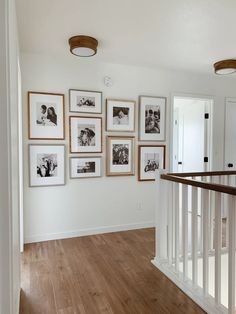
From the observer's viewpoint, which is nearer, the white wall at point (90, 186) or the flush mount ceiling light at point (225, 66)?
the white wall at point (90, 186)

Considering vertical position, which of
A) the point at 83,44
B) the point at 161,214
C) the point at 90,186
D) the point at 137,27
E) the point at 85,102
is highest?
the point at 137,27

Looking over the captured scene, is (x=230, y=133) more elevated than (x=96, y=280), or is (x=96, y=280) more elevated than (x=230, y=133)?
(x=230, y=133)

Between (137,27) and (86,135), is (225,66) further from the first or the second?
(86,135)

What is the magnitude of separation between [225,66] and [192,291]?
114 inches

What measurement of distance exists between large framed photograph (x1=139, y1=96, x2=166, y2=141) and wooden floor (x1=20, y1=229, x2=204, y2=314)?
5.20 feet

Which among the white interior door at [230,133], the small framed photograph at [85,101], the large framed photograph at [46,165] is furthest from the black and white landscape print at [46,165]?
the white interior door at [230,133]

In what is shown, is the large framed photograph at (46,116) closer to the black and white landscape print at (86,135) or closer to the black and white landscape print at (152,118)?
the black and white landscape print at (86,135)

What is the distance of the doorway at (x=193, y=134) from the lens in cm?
430

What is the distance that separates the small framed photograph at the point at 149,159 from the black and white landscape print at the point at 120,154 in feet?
0.71

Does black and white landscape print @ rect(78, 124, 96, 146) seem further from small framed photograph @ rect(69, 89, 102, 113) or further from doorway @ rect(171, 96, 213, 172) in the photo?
doorway @ rect(171, 96, 213, 172)

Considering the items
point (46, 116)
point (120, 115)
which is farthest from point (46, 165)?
point (120, 115)

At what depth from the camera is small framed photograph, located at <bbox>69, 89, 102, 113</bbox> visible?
3357mm

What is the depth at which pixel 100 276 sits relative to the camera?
2.41m

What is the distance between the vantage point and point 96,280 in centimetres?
234
